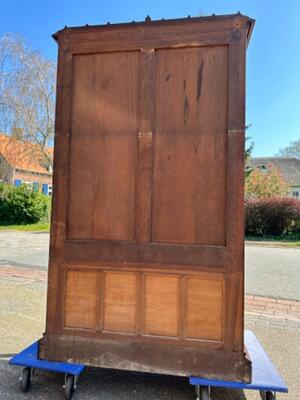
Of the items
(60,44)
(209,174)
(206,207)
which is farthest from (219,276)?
(60,44)

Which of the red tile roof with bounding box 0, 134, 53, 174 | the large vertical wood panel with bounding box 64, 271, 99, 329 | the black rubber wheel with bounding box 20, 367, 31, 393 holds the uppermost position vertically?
the red tile roof with bounding box 0, 134, 53, 174

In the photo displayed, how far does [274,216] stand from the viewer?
1877cm

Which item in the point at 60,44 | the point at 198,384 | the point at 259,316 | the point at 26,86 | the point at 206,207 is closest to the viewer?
the point at 198,384

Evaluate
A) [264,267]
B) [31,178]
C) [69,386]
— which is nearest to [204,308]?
[69,386]

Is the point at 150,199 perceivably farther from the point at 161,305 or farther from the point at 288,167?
the point at 288,167

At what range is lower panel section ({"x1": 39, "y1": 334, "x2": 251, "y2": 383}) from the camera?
8.29 feet

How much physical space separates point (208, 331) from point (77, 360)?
41.4 inches

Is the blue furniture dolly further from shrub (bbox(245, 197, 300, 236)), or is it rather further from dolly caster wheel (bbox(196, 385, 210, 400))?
shrub (bbox(245, 197, 300, 236))

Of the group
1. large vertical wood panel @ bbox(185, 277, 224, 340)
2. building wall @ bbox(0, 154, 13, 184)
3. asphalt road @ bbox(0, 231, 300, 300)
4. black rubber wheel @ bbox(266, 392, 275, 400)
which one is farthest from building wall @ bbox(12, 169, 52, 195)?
black rubber wheel @ bbox(266, 392, 275, 400)

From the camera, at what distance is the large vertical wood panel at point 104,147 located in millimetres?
2748

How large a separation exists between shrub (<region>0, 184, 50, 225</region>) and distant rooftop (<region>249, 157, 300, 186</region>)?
2665 cm

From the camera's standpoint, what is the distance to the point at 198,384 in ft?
8.10

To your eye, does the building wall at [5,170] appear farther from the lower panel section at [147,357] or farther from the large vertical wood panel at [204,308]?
the large vertical wood panel at [204,308]

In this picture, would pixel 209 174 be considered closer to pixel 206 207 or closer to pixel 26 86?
pixel 206 207
